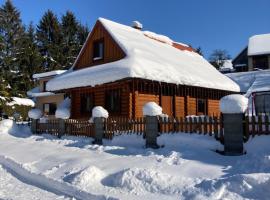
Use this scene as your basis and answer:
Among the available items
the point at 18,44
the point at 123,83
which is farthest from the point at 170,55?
the point at 18,44

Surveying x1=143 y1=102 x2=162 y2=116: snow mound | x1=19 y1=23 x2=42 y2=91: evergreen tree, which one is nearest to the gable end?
x1=143 y1=102 x2=162 y2=116: snow mound

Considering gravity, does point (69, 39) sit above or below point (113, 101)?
above

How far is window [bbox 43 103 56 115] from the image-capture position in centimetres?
3403

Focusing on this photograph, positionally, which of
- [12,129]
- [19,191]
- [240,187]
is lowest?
[19,191]

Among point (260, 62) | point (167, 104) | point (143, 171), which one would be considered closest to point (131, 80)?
point (167, 104)

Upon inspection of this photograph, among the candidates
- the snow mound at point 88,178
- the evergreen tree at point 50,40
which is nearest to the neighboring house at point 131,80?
the snow mound at point 88,178

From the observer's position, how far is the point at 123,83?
57.1ft

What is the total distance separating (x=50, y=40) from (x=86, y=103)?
35450 millimetres

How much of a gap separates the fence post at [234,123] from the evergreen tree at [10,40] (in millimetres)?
35774

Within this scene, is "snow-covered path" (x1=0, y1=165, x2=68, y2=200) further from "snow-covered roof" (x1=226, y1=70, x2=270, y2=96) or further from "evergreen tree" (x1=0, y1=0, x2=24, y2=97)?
"evergreen tree" (x1=0, y1=0, x2=24, y2=97)

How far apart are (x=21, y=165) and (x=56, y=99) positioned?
77.7ft

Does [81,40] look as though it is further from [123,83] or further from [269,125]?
[269,125]

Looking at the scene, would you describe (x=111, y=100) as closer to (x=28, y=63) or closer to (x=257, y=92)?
(x=257, y=92)

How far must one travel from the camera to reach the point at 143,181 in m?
7.49
